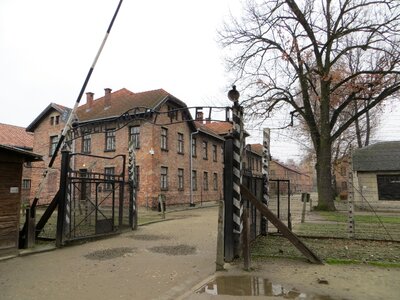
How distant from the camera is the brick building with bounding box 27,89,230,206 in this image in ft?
85.1

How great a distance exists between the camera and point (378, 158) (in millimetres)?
26297

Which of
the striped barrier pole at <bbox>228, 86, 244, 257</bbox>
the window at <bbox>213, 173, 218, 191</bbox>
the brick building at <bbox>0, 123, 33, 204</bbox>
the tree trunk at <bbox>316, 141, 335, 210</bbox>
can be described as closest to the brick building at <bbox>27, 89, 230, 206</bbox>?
the window at <bbox>213, 173, 218, 191</bbox>

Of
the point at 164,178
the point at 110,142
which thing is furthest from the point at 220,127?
the point at 110,142

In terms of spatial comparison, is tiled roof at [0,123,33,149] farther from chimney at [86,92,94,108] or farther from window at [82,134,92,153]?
window at [82,134,92,153]

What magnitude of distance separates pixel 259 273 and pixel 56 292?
3.75m

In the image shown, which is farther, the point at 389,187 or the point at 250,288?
the point at 389,187

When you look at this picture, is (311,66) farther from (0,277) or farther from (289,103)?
(0,277)

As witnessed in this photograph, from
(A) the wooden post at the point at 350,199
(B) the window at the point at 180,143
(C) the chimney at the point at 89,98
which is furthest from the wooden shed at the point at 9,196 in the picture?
(C) the chimney at the point at 89,98

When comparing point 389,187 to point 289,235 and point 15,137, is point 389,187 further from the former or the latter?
point 15,137

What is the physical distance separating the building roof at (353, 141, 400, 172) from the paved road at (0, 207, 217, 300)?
1868cm

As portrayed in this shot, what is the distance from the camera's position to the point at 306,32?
23.3 m

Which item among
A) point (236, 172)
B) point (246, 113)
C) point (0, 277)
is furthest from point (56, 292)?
point (246, 113)

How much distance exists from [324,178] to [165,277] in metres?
19.1

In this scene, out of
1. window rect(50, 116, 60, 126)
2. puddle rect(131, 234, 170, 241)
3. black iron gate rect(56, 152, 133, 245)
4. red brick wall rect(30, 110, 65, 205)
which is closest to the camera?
black iron gate rect(56, 152, 133, 245)
